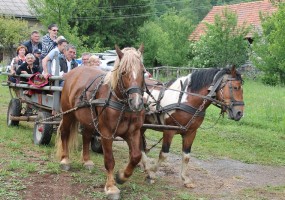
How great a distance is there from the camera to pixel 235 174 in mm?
7355

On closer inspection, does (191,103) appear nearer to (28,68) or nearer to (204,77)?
(204,77)

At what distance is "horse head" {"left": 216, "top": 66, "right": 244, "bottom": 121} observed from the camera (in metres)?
6.25

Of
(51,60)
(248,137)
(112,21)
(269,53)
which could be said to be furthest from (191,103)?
(112,21)

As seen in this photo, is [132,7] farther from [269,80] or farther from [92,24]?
[269,80]

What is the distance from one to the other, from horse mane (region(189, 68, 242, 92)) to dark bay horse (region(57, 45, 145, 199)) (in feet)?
4.38

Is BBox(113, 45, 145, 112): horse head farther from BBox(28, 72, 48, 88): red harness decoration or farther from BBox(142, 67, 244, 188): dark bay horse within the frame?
BBox(28, 72, 48, 88): red harness decoration

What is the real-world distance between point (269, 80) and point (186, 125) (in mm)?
17390

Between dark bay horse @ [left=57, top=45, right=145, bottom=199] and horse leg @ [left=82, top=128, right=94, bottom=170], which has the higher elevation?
dark bay horse @ [left=57, top=45, right=145, bottom=199]

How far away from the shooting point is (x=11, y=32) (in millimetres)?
28891

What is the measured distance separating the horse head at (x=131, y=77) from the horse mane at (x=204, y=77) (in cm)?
156

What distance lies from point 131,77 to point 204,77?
1861 mm

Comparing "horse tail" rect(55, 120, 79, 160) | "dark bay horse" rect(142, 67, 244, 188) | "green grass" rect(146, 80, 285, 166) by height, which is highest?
"dark bay horse" rect(142, 67, 244, 188)

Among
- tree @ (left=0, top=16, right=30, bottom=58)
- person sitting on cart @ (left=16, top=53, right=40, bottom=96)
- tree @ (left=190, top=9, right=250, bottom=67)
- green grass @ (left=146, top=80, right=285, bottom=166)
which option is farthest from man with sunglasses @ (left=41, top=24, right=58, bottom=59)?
tree @ (left=0, top=16, right=30, bottom=58)

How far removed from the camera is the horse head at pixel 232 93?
6.25 metres
